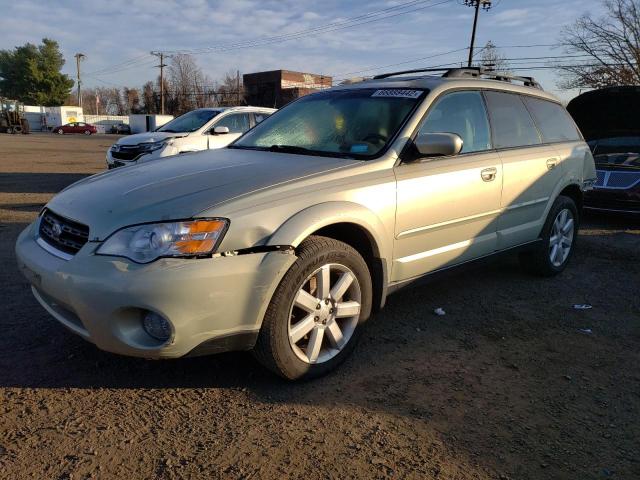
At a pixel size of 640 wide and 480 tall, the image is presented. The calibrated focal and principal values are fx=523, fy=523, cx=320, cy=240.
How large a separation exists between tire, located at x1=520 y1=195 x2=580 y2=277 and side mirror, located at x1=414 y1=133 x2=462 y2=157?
6.37ft

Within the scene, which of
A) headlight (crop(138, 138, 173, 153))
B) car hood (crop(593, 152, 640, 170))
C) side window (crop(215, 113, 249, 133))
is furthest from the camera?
side window (crop(215, 113, 249, 133))

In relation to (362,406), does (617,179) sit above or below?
above

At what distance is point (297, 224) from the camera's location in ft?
8.96

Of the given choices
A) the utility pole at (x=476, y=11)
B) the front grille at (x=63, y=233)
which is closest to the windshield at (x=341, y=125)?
the front grille at (x=63, y=233)

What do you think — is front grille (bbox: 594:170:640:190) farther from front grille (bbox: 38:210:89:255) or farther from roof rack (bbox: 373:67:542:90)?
front grille (bbox: 38:210:89:255)

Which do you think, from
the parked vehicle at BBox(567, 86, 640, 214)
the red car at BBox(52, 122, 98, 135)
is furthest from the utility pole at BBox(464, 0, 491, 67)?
the red car at BBox(52, 122, 98, 135)

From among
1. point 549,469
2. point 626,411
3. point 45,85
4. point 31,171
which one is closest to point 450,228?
point 626,411

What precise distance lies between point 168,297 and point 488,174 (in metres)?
2.60

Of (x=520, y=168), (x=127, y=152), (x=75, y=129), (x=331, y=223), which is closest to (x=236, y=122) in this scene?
(x=127, y=152)

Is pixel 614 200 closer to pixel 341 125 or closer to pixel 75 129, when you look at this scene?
pixel 341 125

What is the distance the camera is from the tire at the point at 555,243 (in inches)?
191

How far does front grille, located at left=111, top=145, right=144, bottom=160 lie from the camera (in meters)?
9.52

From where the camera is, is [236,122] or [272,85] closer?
[236,122]

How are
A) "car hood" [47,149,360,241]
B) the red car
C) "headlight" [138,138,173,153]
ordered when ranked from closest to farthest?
1. "car hood" [47,149,360,241]
2. "headlight" [138,138,173,153]
3. the red car
